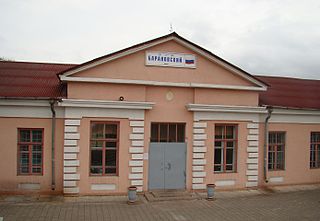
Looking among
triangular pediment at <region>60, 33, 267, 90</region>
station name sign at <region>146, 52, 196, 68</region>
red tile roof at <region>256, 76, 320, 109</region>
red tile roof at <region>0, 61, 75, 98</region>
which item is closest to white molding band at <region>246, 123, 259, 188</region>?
red tile roof at <region>256, 76, 320, 109</region>

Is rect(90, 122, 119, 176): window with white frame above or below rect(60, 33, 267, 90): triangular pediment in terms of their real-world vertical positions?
below

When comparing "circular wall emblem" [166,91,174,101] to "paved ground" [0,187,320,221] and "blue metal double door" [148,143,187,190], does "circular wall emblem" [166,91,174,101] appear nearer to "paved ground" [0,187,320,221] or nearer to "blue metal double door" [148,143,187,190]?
"blue metal double door" [148,143,187,190]

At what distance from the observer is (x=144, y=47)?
565 inches

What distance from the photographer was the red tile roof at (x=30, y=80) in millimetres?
14055

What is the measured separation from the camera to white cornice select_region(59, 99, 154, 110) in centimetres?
1351

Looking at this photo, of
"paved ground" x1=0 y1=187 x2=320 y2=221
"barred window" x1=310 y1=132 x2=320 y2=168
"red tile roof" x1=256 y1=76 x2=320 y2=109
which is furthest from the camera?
"barred window" x1=310 y1=132 x2=320 y2=168

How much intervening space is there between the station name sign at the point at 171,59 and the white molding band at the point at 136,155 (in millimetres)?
2668

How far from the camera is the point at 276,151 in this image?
17.0 m

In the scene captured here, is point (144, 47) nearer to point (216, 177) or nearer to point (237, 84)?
point (237, 84)

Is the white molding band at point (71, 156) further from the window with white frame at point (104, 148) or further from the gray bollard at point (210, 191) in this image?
the gray bollard at point (210, 191)

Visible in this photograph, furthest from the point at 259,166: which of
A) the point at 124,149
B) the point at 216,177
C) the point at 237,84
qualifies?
the point at 124,149

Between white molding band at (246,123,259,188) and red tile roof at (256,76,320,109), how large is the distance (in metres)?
1.54

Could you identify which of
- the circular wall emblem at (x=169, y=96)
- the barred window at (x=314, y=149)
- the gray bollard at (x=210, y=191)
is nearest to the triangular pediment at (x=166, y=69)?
the circular wall emblem at (x=169, y=96)

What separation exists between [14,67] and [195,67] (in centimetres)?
850
